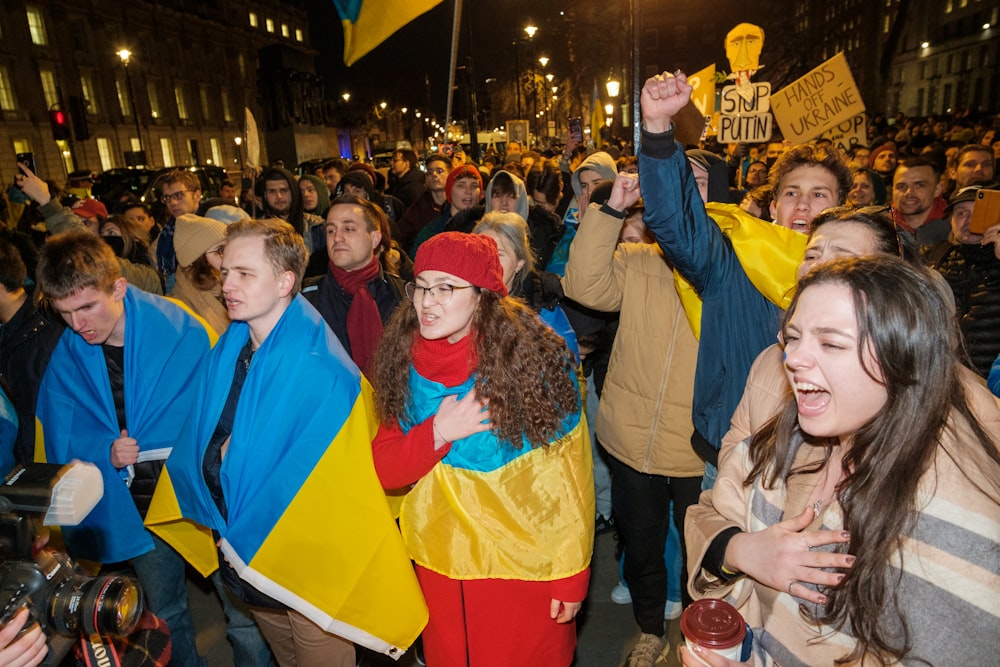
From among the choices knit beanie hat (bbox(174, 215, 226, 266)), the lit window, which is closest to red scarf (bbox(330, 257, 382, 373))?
knit beanie hat (bbox(174, 215, 226, 266))

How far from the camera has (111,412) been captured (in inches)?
120

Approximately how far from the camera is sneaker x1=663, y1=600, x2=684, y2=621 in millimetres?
3625

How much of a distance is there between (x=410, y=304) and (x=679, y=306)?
1.27 m

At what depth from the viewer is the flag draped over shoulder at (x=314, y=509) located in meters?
2.40

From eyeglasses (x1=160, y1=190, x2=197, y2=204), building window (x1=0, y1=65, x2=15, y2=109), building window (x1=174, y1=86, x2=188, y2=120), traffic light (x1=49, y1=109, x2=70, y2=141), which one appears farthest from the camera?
building window (x1=174, y1=86, x2=188, y2=120)

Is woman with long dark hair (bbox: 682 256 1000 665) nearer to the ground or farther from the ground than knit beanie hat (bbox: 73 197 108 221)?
nearer to the ground

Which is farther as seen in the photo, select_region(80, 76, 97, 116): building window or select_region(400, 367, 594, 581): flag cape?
select_region(80, 76, 97, 116): building window

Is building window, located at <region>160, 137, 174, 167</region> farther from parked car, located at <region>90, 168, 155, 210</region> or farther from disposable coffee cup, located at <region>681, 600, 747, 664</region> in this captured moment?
disposable coffee cup, located at <region>681, 600, 747, 664</region>

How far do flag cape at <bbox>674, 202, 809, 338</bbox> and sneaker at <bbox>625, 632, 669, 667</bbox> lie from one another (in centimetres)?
193

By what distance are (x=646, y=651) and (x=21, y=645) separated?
2855 mm

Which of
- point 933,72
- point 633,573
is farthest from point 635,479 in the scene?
point 933,72

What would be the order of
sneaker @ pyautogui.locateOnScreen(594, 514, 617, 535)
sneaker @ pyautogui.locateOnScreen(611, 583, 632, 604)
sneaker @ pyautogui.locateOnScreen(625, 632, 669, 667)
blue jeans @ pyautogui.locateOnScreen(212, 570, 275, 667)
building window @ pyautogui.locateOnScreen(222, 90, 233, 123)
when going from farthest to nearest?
building window @ pyautogui.locateOnScreen(222, 90, 233, 123) → sneaker @ pyautogui.locateOnScreen(594, 514, 617, 535) → sneaker @ pyautogui.locateOnScreen(611, 583, 632, 604) → sneaker @ pyautogui.locateOnScreen(625, 632, 669, 667) → blue jeans @ pyautogui.locateOnScreen(212, 570, 275, 667)

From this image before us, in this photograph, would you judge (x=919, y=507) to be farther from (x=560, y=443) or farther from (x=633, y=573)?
(x=633, y=573)

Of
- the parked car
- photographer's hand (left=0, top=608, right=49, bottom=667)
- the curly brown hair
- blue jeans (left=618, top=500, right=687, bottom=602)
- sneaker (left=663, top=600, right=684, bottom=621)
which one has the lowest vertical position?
sneaker (left=663, top=600, right=684, bottom=621)
